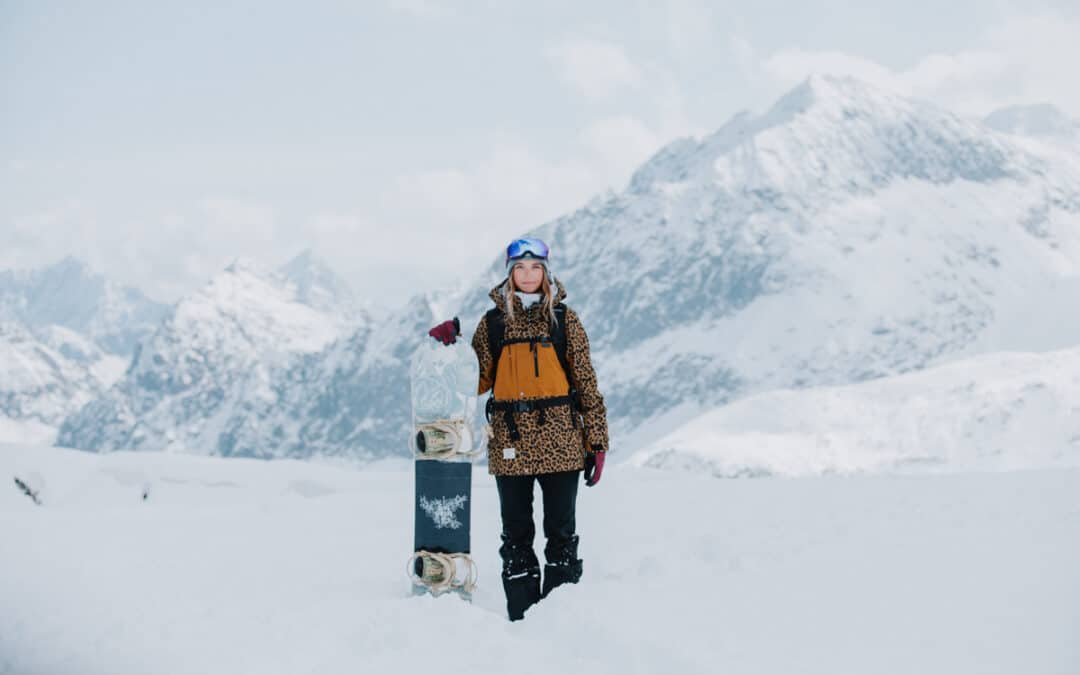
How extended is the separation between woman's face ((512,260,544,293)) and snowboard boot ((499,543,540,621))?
1.67 metres

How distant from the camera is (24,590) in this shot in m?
5.12

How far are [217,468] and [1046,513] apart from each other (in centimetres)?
1277

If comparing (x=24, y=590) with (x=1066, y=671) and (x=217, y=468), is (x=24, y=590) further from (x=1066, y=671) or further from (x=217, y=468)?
(x=217, y=468)

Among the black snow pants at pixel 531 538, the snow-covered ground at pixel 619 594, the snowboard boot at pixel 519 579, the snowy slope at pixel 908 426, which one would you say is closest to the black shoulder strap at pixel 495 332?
the black snow pants at pixel 531 538

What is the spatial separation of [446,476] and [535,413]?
2.35 ft

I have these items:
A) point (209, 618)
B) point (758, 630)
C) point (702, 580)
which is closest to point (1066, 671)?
point (758, 630)

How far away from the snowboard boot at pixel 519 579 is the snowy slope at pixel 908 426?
488ft

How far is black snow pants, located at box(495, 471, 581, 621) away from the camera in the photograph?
582cm

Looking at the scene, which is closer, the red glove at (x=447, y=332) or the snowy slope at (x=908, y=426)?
the red glove at (x=447, y=332)

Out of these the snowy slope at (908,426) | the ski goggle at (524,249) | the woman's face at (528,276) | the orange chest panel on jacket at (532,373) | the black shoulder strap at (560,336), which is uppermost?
the snowy slope at (908,426)

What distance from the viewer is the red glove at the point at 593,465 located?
5918mm

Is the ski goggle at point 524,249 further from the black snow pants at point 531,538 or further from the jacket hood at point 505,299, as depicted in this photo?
the black snow pants at point 531,538

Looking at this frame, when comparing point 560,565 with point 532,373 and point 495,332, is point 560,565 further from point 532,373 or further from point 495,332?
point 495,332

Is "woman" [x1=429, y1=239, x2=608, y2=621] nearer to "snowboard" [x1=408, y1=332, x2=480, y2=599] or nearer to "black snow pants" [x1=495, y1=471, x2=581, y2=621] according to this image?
"black snow pants" [x1=495, y1=471, x2=581, y2=621]
